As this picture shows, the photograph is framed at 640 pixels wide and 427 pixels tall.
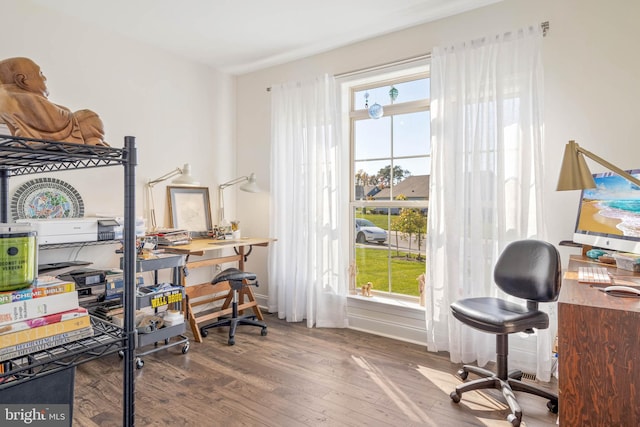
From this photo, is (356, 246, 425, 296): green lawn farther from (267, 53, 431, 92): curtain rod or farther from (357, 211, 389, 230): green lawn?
(267, 53, 431, 92): curtain rod

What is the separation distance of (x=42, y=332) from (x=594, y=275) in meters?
2.06

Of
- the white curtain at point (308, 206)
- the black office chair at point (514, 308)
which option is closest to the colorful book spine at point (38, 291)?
the black office chair at point (514, 308)

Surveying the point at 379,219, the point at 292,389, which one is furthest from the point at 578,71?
the point at 292,389

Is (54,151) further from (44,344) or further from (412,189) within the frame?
(412,189)

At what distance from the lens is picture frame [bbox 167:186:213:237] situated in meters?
3.66

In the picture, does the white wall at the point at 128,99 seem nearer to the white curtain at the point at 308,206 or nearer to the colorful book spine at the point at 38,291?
the white curtain at the point at 308,206

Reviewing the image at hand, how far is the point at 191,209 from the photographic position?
3816mm

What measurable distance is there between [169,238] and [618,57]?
3473 mm

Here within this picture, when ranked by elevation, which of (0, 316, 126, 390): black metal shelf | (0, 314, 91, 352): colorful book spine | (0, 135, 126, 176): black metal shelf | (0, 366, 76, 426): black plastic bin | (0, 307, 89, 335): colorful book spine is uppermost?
(0, 135, 126, 176): black metal shelf

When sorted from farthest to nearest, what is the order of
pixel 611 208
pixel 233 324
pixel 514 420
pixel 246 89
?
pixel 246 89 → pixel 233 324 → pixel 611 208 → pixel 514 420

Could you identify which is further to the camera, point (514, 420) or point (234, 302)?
point (234, 302)

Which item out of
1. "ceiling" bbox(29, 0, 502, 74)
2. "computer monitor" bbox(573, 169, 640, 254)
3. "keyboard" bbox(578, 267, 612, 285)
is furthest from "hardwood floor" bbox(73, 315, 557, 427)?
"ceiling" bbox(29, 0, 502, 74)

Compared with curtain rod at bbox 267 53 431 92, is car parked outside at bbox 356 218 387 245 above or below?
below

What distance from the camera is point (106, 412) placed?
2.09 m
